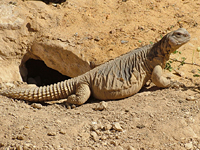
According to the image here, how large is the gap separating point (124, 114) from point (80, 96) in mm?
1522

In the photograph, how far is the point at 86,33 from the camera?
9047 millimetres

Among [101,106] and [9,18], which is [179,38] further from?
[9,18]

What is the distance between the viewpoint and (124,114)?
6320 mm

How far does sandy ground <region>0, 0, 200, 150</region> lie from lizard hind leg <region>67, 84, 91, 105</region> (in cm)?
18

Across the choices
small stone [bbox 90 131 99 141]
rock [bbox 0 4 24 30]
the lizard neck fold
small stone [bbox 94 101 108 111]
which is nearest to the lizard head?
the lizard neck fold

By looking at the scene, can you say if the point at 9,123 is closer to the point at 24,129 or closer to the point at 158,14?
the point at 24,129

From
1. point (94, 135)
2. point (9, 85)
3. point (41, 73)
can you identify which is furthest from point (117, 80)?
point (41, 73)

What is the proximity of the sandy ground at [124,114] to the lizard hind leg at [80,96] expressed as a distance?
7.2 inches

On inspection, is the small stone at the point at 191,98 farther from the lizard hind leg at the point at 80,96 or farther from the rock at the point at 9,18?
the rock at the point at 9,18

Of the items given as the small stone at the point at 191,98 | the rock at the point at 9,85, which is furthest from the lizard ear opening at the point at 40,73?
the small stone at the point at 191,98

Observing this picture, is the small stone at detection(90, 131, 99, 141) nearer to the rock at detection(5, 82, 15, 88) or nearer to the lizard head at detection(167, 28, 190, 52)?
the lizard head at detection(167, 28, 190, 52)

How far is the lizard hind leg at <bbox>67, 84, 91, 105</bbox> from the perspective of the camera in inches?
288

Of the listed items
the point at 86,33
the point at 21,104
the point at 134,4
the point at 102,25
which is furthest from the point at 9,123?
the point at 134,4

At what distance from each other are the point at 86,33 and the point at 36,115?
3.52 m
